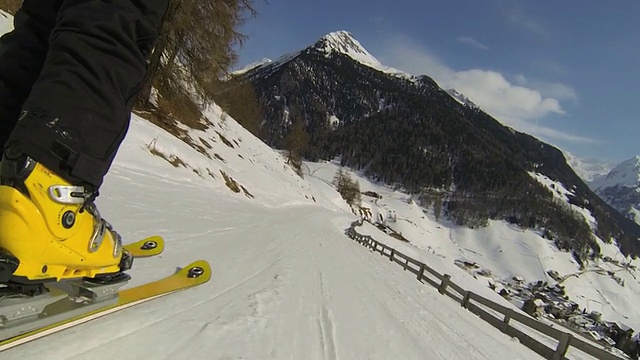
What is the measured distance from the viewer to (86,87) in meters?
1.17

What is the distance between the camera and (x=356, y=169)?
549ft

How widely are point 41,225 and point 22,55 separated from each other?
70 cm

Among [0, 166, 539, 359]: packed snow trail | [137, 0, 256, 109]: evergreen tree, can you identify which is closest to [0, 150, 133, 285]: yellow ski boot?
[0, 166, 539, 359]: packed snow trail

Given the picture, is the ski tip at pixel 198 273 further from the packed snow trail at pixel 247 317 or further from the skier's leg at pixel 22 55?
the skier's leg at pixel 22 55

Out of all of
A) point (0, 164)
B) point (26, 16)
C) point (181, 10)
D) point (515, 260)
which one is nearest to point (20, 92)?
point (26, 16)

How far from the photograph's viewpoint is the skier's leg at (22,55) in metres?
1.40

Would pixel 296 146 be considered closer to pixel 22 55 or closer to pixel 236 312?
pixel 236 312

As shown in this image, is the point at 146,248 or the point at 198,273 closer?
the point at 198,273

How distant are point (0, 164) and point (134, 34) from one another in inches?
22.3

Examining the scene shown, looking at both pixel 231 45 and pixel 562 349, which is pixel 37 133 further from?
pixel 231 45

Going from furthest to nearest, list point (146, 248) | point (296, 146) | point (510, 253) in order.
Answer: point (510, 253), point (296, 146), point (146, 248)

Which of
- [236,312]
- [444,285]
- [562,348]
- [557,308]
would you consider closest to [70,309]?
[236,312]

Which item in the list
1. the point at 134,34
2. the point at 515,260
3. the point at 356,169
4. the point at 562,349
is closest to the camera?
the point at 134,34

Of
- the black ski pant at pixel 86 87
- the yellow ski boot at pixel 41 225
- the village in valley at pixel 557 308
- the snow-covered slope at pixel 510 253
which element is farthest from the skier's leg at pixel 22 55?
the snow-covered slope at pixel 510 253
